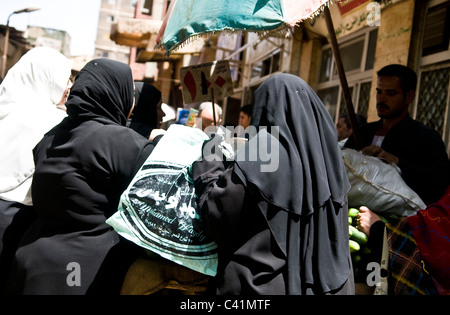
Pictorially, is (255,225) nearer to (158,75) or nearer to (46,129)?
(46,129)

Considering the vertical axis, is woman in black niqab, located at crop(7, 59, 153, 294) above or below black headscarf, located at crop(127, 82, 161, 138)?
below

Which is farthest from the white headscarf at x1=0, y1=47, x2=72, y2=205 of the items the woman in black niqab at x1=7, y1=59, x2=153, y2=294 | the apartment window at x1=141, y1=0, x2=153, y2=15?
the apartment window at x1=141, y1=0, x2=153, y2=15

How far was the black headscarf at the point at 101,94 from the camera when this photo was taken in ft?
6.08

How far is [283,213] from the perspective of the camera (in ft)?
4.84

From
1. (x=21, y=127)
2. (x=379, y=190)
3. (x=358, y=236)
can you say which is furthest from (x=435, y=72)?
(x=21, y=127)

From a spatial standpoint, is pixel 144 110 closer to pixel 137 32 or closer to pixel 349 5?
pixel 349 5

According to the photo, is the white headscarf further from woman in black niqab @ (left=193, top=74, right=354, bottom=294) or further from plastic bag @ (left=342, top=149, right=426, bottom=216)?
plastic bag @ (left=342, top=149, right=426, bottom=216)

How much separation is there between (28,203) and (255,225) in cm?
145

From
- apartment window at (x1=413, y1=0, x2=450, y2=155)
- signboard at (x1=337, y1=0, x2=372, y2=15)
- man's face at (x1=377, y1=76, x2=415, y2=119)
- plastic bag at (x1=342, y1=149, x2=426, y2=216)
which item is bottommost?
plastic bag at (x1=342, y1=149, x2=426, y2=216)

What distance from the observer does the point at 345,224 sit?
1.67 metres

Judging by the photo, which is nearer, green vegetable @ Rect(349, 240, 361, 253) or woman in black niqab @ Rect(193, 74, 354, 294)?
woman in black niqab @ Rect(193, 74, 354, 294)

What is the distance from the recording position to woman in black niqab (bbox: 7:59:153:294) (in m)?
1.80

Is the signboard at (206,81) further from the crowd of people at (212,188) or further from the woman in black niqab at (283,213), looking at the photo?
the woman in black niqab at (283,213)
